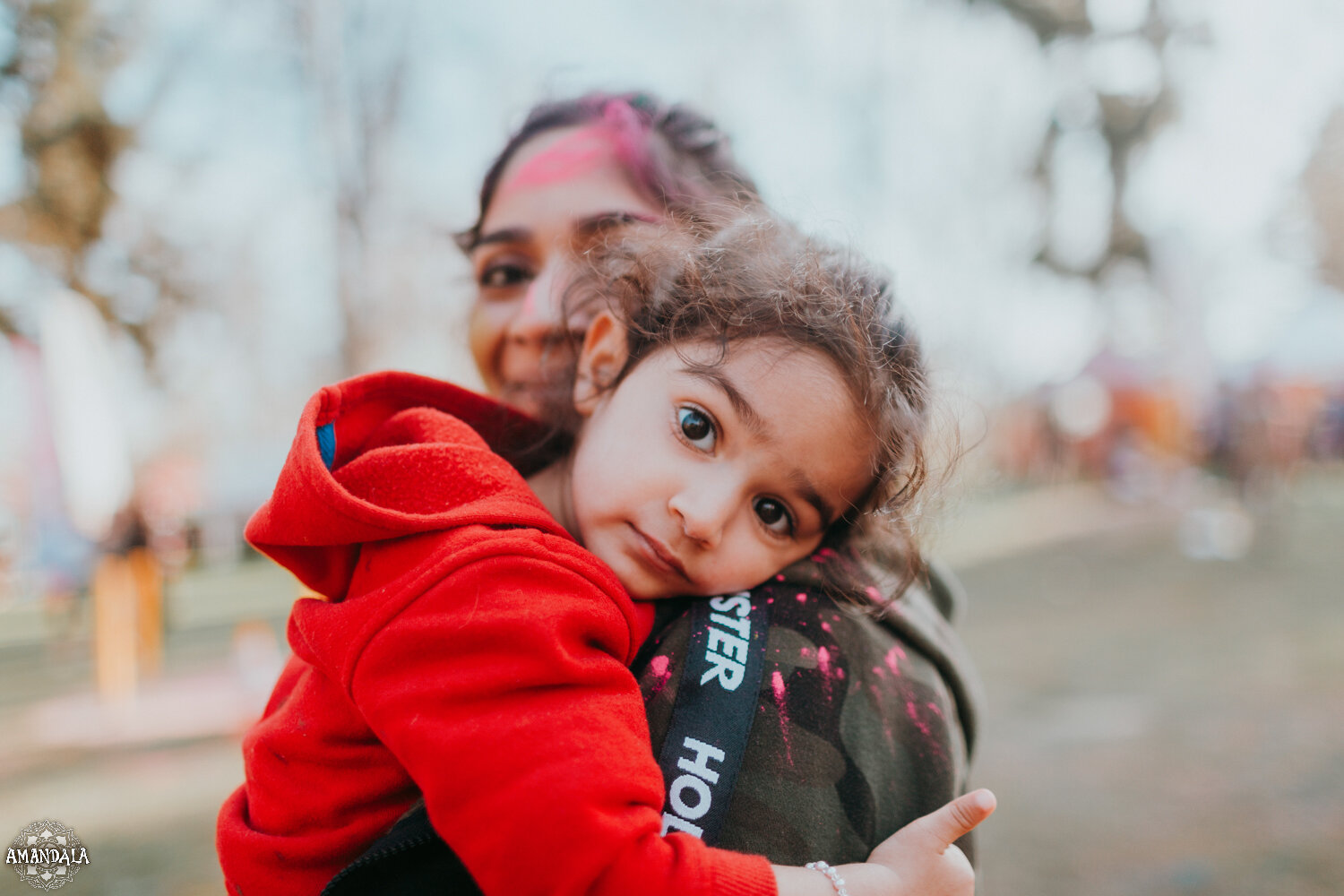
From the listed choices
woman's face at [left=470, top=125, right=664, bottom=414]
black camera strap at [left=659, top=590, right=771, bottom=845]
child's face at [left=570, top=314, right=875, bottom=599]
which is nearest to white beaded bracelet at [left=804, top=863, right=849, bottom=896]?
black camera strap at [left=659, top=590, right=771, bottom=845]

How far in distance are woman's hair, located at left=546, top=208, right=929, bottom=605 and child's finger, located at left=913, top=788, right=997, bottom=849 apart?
0.94 ft

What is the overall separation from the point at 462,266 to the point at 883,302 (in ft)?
4.58

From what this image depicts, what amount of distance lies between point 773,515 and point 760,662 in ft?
0.91

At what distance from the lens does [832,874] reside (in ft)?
3.04

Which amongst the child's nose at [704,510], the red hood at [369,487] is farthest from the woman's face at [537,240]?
the child's nose at [704,510]

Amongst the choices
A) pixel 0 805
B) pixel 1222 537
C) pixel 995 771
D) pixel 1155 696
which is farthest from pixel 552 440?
pixel 1222 537

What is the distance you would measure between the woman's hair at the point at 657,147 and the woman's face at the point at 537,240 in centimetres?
3

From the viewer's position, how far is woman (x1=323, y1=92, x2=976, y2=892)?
926mm

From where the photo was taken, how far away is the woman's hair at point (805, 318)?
1190mm

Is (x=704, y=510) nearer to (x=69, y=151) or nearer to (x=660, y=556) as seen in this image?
(x=660, y=556)

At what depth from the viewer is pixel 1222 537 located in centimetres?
1078

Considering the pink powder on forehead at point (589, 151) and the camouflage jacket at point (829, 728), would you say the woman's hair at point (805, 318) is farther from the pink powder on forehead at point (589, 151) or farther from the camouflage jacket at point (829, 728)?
the pink powder on forehead at point (589, 151)

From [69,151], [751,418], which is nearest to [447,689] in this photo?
[751,418]

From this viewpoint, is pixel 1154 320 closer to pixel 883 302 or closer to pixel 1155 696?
pixel 1155 696
